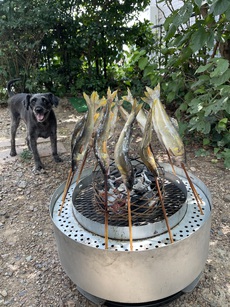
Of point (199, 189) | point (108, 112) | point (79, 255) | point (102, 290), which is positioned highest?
point (108, 112)

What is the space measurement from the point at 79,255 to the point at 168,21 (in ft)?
7.83

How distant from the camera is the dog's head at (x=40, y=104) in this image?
331 centimetres

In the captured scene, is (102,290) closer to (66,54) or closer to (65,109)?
(65,109)

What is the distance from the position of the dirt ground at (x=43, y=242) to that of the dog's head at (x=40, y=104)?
0.68 meters

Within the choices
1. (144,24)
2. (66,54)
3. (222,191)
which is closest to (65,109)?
(66,54)

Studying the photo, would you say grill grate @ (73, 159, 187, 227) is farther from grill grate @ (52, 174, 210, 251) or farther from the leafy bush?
the leafy bush

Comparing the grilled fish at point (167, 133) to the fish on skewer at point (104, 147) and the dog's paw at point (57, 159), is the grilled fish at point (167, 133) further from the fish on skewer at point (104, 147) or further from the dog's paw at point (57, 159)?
the dog's paw at point (57, 159)

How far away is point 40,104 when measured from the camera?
3314 mm

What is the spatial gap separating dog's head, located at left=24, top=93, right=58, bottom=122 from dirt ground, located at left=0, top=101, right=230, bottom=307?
0.68 metres

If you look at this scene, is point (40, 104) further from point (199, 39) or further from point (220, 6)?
point (220, 6)

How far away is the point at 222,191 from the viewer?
2920 mm

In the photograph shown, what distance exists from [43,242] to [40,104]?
1.66 meters

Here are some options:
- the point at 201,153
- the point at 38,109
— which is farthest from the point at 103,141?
the point at 201,153

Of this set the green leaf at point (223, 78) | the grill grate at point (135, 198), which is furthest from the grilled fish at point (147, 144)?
the green leaf at point (223, 78)
